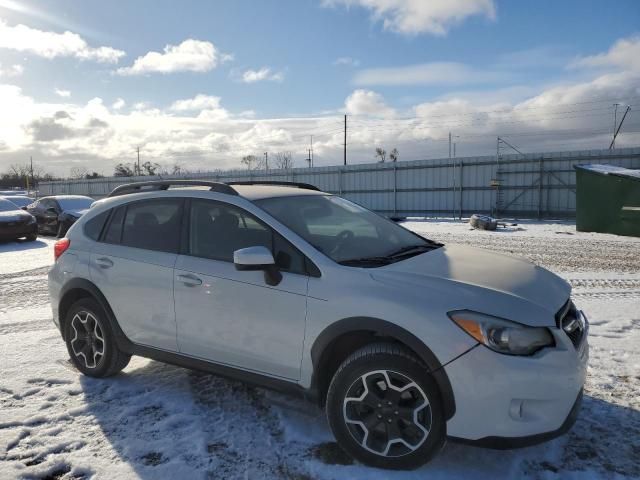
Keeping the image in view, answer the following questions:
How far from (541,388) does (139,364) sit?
3607 millimetres

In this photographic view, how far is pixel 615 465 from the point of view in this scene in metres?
2.91

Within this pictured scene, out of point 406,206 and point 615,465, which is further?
point 406,206

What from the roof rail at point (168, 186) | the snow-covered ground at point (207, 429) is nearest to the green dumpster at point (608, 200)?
the snow-covered ground at point (207, 429)

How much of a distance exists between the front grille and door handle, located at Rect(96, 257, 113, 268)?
340cm

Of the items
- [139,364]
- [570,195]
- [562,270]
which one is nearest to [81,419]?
[139,364]

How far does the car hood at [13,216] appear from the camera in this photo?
1464 centimetres

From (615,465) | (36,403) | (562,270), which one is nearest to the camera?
(615,465)

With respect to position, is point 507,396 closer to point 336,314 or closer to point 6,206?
point 336,314

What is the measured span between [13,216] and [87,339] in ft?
42.0

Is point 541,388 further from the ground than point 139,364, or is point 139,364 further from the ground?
point 541,388

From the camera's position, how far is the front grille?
288 centimetres

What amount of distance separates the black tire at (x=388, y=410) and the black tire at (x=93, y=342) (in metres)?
2.18

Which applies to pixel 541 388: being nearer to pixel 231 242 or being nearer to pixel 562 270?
pixel 231 242

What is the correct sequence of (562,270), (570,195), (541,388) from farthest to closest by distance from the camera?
(570,195) → (562,270) → (541,388)
